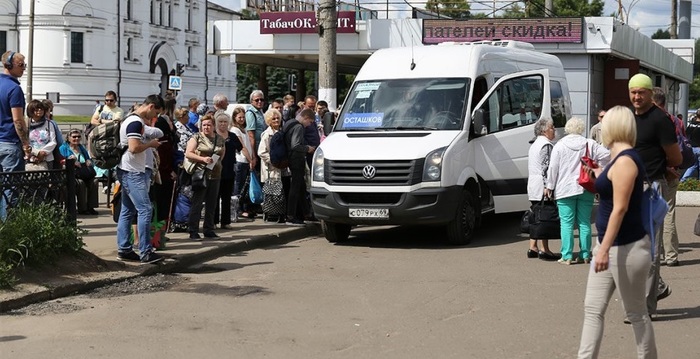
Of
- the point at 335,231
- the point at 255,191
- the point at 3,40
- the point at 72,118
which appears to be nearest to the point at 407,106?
the point at 335,231

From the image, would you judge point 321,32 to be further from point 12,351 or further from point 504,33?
point 12,351

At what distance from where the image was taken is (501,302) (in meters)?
9.71

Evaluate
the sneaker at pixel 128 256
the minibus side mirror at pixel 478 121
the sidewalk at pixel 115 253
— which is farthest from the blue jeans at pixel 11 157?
the minibus side mirror at pixel 478 121

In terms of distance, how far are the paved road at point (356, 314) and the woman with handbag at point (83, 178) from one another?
16.1ft

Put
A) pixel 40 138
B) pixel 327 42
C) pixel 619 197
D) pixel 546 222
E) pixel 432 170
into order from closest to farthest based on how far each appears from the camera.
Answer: pixel 619 197 < pixel 546 222 < pixel 432 170 < pixel 40 138 < pixel 327 42

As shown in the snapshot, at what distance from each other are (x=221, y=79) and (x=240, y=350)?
305 ft

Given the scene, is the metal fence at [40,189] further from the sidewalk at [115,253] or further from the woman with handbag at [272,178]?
the woman with handbag at [272,178]

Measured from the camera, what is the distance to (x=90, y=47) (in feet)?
263

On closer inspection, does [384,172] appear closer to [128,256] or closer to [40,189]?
[128,256]

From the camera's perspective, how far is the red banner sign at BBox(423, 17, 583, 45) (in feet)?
89.4

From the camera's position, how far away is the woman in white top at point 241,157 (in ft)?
52.2

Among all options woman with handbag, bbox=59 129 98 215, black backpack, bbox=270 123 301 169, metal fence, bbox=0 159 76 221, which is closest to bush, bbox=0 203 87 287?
metal fence, bbox=0 159 76 221

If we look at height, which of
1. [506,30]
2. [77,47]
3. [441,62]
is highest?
[77,47]

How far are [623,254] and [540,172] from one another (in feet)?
20.2
